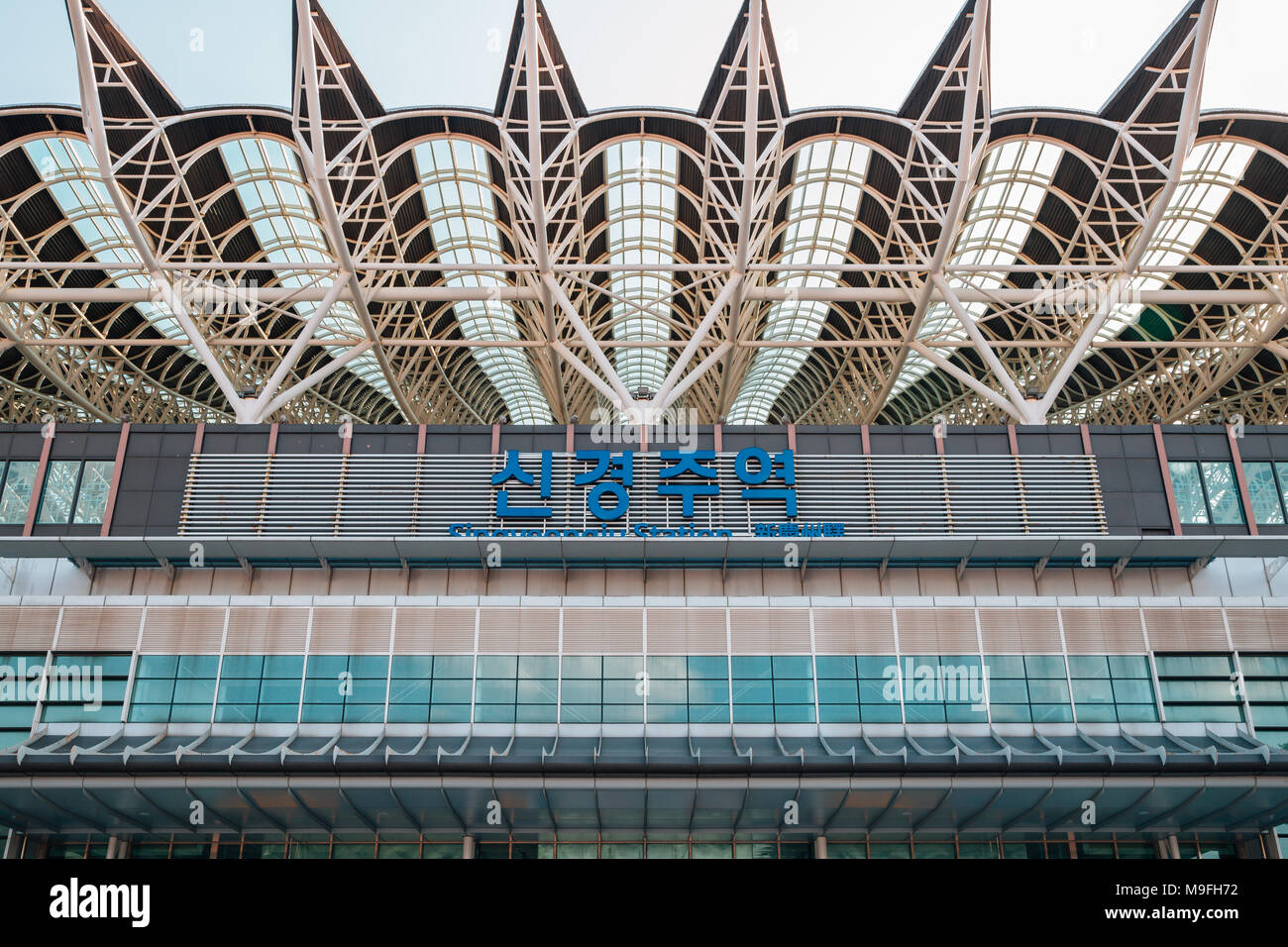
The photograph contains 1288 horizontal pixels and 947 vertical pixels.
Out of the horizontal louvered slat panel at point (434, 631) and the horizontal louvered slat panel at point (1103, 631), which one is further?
the horizontal louvered slat panel at point (1103, 631)

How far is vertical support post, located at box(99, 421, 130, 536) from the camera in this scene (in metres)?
23.2

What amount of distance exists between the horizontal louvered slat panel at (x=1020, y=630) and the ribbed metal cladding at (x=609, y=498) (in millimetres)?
3163

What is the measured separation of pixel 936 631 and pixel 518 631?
30.1 ft

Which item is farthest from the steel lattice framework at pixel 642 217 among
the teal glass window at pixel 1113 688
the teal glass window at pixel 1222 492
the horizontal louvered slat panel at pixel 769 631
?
the teal glass window at pixel 1113 688

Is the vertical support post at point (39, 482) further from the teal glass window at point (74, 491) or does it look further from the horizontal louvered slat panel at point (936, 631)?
the horizontal louvered slat panel at point (936, 631)

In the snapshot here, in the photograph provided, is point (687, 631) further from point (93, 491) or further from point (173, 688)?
→ point (93, 491)

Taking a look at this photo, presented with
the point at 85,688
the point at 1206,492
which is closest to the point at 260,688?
the point at 85,688

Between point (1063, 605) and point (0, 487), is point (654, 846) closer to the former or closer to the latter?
point (1063, 605)

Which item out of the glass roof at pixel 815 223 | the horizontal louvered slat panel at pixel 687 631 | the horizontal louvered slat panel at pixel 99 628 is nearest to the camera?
the horizontal louvered slat panel at pixel 99 628

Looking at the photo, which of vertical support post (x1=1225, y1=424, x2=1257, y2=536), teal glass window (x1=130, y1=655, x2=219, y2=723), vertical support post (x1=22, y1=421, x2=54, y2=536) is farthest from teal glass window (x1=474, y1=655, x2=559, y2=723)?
vertical support post (x1=1225, y1=424, x2=1257, y2=536)

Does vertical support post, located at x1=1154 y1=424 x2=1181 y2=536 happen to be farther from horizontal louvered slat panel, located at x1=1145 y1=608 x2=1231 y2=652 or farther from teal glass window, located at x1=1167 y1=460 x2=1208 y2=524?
horizontal louvered slat panel, located at x1=1145 y1=608 x2=1231 y2=652

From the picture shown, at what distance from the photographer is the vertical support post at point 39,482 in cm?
2325
